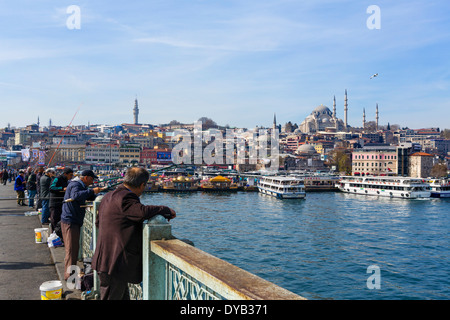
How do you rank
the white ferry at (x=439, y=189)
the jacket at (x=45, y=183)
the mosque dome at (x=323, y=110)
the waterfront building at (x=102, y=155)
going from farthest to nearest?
1. the mosque dome at (x=323, y=110)
2. the waterfront building at (x=102, y=155)
3. the white ferry at (x=439, y=189)
4. the jacket at (x=45, y=183)

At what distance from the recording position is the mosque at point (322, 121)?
155375mm

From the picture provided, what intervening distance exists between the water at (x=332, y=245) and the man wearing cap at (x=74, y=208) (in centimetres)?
954

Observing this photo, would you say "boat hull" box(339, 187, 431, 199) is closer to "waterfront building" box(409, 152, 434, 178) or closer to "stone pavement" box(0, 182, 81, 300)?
"waterfront building" box(409, 152, 434, 178)

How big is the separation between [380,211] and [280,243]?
701 inches

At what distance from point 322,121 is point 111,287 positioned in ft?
531

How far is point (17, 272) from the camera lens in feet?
15.5

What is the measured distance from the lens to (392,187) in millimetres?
49875

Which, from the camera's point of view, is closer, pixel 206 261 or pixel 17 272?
pixel 206 261

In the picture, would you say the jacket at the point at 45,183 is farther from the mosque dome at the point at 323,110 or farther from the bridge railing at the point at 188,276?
the mosque dome at the point at 323,110

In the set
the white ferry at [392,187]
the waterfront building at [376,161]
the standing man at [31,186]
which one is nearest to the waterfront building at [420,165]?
the waterfront building at [376,161]

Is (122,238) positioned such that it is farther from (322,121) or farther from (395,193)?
(322,121)

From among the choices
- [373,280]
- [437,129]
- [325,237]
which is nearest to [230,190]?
[325,237]

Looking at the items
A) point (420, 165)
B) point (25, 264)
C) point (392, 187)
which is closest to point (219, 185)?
point (392, 187)

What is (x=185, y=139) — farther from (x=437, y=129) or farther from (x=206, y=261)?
(x=206, y=261)
